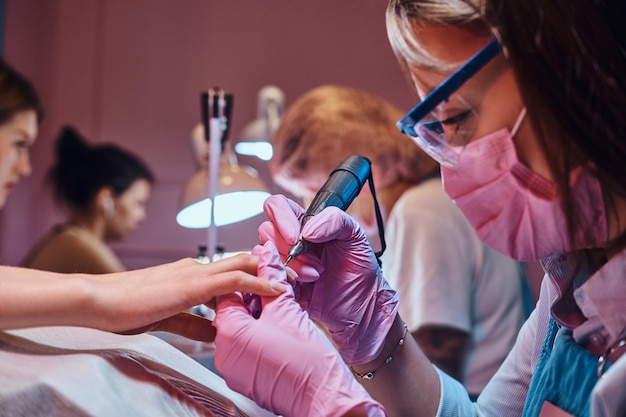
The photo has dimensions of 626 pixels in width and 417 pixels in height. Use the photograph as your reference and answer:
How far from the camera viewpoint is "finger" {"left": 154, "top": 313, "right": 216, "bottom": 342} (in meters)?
0.91

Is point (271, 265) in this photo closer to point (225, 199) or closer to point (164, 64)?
point (225, 199)

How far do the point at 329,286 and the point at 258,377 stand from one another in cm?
25

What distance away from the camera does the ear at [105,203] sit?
12.0 ft

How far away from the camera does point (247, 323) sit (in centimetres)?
77

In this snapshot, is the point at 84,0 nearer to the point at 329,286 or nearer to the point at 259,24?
the point at 259,24

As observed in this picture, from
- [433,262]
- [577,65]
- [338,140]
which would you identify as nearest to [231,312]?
[577,65]

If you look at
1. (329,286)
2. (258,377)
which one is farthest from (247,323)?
(329,286)

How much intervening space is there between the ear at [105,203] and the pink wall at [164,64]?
36 centimetres

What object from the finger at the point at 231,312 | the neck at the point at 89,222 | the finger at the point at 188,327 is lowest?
the neck at the point at 89,222

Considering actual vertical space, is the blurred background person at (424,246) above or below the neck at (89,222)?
above

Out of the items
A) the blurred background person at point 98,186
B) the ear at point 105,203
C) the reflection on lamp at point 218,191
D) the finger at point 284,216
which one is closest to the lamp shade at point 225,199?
the reflection on lamp at point 218,191

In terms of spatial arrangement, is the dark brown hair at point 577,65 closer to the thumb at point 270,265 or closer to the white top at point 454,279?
the thumb at point 270,265

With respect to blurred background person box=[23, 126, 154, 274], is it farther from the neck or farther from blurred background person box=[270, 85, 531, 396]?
blurred background person box=[270, 85, 531, 396]

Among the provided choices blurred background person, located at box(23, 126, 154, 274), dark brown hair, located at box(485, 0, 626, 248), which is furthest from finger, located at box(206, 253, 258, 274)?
blurred background person, located at box(23, 126, 154, 274)
